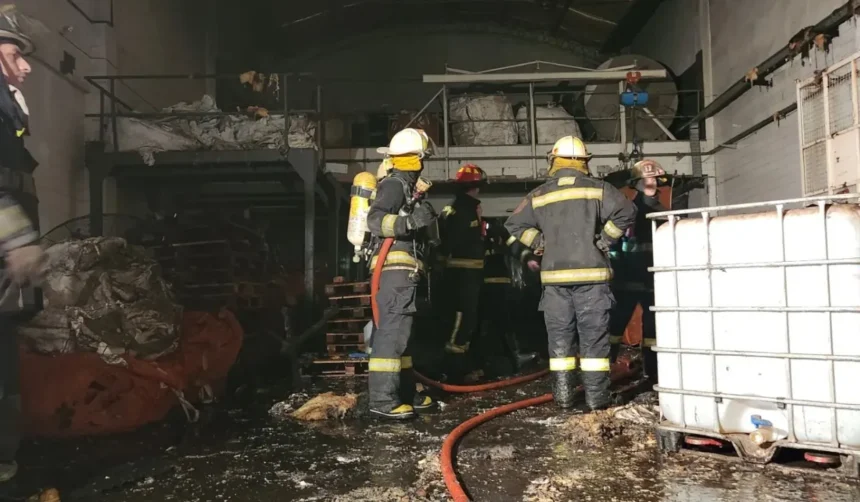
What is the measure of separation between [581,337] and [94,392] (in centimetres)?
360

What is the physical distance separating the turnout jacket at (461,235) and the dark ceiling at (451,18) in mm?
8279

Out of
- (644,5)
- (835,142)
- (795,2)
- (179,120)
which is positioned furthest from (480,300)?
(644,5)

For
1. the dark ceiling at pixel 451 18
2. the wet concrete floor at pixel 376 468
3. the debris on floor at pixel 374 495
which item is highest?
the dark ceiling at pixel 451 18

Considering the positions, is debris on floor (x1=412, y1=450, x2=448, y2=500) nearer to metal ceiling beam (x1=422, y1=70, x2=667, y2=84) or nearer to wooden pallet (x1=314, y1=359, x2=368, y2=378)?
wooden pallet (x1=314, y1=359, x2=368, y2=378)

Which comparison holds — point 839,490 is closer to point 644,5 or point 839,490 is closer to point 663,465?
point 663,465

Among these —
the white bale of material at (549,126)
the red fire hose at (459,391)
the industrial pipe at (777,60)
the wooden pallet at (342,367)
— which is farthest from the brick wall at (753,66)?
the wooden pallet at (342,367)

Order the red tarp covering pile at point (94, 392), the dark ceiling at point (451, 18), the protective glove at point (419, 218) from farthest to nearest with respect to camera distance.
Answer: the dark ceiling at point (451, 18)
the protective glove at point (419, 218)
the red tarp covering pile at point (94, 392)

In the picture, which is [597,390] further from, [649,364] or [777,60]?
[777,60]

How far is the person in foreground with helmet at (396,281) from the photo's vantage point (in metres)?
4.19

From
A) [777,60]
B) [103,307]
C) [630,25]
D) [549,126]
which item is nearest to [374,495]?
[103,307]

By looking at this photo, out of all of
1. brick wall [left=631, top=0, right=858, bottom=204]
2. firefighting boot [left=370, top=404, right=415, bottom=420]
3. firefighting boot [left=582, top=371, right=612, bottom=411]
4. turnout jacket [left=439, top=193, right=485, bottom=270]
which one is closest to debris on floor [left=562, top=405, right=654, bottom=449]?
firefighting boot [left=582, top=371, right=612, bottom=411]

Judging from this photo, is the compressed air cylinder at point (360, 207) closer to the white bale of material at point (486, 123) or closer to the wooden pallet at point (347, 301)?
the wooden pallet at point (347, 301)

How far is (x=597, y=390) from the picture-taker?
4234 millimetres

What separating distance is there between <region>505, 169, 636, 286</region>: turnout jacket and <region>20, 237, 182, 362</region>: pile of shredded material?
11.1ft
